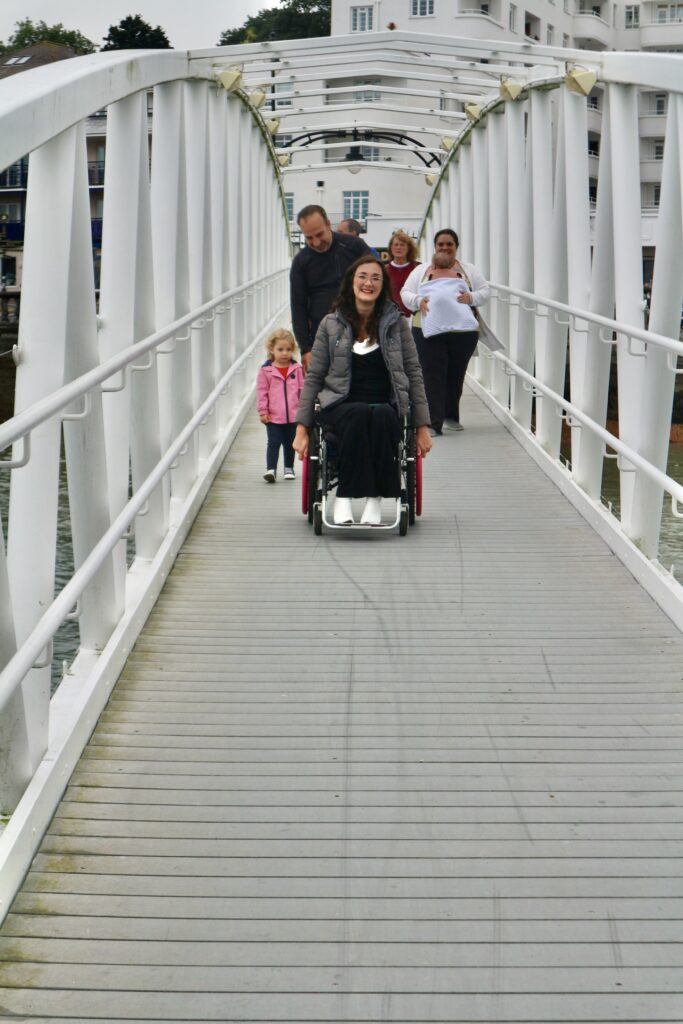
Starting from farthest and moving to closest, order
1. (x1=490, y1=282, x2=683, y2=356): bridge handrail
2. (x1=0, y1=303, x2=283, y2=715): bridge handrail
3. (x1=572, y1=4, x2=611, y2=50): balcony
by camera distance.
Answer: (x1=572, y1=4, x2=611, y2=50): balcony → (x1=490, y1=282, x2=683, y2=356): bridge handrail → (x1=0, y1=303, x2=283, y2=715): bridge handrail

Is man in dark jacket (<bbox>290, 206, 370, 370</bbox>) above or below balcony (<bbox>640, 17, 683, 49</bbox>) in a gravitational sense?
below

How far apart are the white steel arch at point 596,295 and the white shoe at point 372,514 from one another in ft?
3.82

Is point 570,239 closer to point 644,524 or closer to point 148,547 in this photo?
point 644,524

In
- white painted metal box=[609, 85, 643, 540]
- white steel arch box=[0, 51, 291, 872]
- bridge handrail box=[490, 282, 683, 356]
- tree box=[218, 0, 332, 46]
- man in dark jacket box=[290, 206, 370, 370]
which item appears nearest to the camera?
white steel arch box=[0, 51, 291, 872]

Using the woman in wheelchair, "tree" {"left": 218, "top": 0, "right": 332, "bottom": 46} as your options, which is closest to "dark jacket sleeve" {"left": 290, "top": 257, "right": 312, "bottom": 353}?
the woman in wheelchair

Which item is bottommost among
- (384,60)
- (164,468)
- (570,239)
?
(164,468)

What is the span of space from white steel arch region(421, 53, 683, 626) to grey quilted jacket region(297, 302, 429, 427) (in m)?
1.03

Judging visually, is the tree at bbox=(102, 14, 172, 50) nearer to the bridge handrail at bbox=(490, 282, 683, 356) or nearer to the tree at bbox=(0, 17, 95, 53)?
the tree at bbox=(0, 17, 95, 53)

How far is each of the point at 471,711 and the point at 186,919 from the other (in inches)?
65.1

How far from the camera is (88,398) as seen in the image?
15.7 feet

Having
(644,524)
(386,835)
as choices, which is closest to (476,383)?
(644,524)

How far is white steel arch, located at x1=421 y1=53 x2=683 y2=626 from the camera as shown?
688cm

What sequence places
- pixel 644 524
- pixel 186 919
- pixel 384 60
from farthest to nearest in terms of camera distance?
pixel 384 60 → pixel 644 524 → pixel 186 919

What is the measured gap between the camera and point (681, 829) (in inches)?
170
